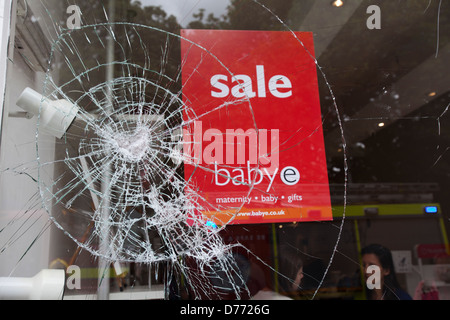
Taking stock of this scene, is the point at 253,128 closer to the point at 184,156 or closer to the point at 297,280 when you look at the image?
the point at 184,156

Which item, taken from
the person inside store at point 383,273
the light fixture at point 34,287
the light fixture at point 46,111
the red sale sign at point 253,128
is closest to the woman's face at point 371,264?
the person inside store at point 383,273

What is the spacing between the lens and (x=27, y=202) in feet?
5.45

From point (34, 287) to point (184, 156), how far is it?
2.62ft

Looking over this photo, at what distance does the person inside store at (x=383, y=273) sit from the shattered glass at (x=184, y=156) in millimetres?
38

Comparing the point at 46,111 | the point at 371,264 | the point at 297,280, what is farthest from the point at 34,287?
the point at 371,264

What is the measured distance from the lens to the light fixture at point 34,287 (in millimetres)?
1544

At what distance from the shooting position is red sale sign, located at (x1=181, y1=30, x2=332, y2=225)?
1738mm

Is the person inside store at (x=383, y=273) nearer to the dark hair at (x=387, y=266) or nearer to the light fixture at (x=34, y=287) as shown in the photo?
the dark hair at (x=387, y=266)

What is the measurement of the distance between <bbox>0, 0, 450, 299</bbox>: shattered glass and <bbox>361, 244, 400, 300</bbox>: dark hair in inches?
1.6

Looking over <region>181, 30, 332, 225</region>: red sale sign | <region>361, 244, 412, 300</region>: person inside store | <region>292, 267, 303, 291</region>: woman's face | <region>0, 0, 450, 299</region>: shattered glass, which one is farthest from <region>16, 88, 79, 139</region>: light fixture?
<region>361, 244, 412, 300</region>: person inside store

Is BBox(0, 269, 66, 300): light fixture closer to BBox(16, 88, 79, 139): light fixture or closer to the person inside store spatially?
BBox(16, 88, 79, 139): light fixture

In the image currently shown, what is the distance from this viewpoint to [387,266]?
1.75 meters
